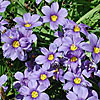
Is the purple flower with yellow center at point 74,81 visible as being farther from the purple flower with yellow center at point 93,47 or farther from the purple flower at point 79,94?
the purple flower with yellow center at point 93,47

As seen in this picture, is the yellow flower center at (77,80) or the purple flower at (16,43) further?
the yellow flower center at (77,80)

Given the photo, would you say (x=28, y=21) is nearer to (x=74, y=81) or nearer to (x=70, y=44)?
(x=70, y=44)

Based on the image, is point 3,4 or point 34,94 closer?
point 34,94

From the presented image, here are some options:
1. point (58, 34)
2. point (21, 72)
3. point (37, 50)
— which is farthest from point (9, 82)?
point (58, 34)

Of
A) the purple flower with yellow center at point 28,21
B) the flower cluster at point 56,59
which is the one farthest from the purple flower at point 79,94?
the purple flower with yellow center at point 28,21

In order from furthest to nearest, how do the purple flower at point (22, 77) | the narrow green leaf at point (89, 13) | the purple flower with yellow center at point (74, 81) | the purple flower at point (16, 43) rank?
the narrow green leaf at point (89, 13) → the purple flower at point (22, 77) → the purple flower with yellow center at point (74, 81) → the purple flower at point (16, 43)

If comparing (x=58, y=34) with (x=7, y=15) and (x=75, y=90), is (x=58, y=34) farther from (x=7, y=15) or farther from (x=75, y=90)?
(x=7, y=15)

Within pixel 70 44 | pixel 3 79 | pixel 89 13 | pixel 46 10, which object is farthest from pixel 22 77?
Answer: pixel 89 13
